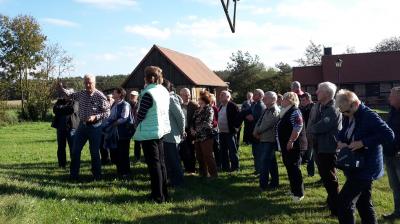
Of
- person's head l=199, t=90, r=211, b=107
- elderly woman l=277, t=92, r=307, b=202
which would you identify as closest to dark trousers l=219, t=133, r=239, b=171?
person's head l=199, t=90, r=211, b=107

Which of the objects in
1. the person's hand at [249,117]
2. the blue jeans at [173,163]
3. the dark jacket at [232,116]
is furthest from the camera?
the person's hand at [249,117]

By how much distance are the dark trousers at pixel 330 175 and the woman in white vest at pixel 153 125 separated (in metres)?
2.29

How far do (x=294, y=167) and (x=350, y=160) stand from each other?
224 cm

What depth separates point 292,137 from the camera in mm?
7070

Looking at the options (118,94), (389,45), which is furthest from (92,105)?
(389,45)

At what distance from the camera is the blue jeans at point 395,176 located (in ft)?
21.4

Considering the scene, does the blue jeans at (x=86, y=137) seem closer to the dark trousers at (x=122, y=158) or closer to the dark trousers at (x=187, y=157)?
the dark trousers at (x=122, y=158)

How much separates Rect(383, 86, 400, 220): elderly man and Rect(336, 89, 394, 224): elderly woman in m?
1.29

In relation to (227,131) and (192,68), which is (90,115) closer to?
(227,131)

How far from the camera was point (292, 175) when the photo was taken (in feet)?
24.5

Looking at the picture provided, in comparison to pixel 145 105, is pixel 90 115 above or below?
below

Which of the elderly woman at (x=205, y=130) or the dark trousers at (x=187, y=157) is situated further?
the dark trousers at (x=187, y=157)

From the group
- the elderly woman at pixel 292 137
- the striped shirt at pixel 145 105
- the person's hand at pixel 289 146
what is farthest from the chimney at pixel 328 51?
the striped shirt at pixel 145 105

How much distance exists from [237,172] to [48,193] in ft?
14.0
